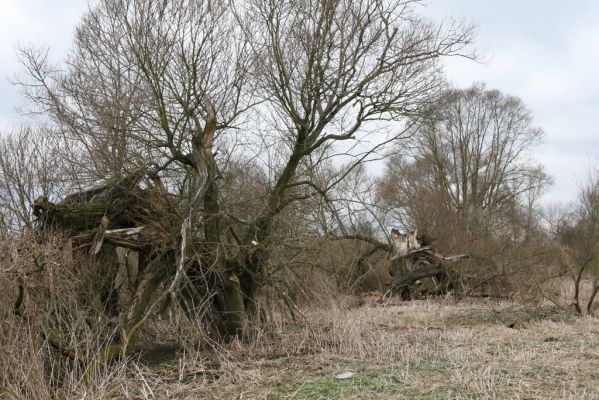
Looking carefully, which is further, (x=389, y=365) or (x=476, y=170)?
(x=476, y=170)

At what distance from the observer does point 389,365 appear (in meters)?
6.96

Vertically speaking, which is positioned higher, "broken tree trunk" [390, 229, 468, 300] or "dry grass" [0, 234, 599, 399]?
"broken tree trunk" [390, 229, 468, 300]

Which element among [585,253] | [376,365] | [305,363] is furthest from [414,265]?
[376,365]

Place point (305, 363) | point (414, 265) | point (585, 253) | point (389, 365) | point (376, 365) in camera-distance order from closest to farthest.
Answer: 1. point (389, 365)
2. point (376, 365)
3. point (305, 363)
4. point (585, 253)
5. point (414, 265)

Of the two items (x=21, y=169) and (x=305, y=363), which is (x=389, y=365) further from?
(x=21, y=169)

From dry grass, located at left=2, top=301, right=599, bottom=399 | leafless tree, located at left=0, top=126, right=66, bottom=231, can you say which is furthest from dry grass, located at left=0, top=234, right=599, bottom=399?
leafless tree, located at left=0, top=126, right=66, bottom=231

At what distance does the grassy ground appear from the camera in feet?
18.9

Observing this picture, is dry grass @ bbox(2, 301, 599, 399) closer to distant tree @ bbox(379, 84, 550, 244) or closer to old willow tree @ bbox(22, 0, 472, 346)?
old willow tree @ bbox(22, 0, 472, 346)

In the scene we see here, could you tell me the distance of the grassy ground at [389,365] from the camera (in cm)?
577

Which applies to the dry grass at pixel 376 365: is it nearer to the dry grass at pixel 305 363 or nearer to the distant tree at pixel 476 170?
the dry grass at pixel 305 363

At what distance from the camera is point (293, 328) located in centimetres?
929

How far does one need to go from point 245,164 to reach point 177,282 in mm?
3583

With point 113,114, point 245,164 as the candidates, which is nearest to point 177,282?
point 113,114

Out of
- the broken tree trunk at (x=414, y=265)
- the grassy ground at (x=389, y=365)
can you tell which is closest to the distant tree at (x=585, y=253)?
the grassy ground at (x=389, y=365)
